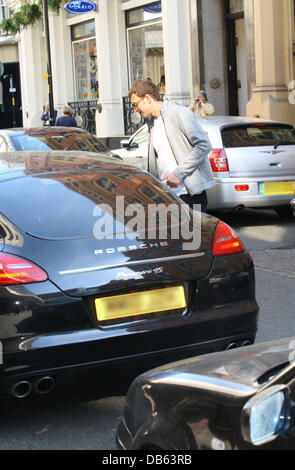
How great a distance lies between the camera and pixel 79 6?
85.6 ft

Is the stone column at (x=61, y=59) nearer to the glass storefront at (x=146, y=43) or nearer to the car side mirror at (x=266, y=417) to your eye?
the glass storefront at (x=146, y=43)

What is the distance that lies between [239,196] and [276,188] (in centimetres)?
55

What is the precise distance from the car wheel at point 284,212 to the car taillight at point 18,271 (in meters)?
8.16

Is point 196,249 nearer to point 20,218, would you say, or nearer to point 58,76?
point 20,218

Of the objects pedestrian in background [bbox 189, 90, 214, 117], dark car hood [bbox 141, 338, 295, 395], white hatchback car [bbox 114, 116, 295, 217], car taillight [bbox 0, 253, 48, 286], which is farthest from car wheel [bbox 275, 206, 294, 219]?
dark car hood [bbox 141, 338, 295, 395]

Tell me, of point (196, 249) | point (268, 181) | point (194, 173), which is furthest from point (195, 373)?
point (268, 181)

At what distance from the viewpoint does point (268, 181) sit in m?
11.1

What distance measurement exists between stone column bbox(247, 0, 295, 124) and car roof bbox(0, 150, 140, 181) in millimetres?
13078

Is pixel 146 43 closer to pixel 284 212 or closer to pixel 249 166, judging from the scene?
pixel 284 212

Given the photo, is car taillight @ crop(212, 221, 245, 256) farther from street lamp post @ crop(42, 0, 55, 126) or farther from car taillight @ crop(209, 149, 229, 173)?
street lamp post @ crop(42, 0, 55, 126)

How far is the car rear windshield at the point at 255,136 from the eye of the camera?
11.3 meters

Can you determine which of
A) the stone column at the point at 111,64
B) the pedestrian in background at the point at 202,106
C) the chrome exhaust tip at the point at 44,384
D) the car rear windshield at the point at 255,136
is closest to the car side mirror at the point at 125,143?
the car rear windshield at the point at 255,136

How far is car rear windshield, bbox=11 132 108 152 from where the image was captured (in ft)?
35.6

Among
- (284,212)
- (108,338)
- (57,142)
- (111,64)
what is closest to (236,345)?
(108,338)
